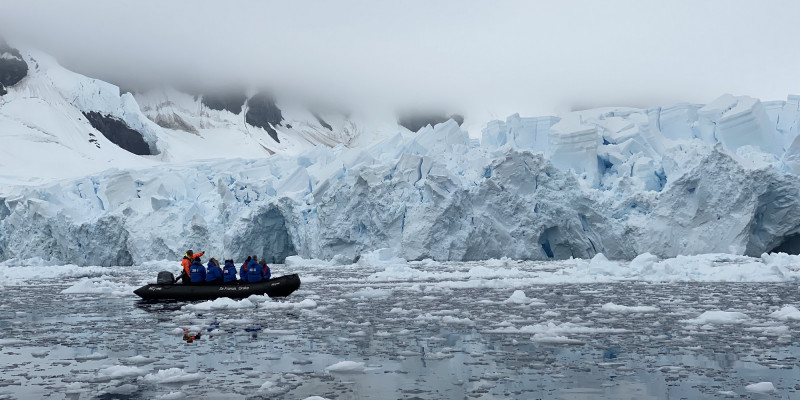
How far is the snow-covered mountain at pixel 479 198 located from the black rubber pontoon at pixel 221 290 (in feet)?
43.0

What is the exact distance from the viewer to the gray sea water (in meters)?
5.56

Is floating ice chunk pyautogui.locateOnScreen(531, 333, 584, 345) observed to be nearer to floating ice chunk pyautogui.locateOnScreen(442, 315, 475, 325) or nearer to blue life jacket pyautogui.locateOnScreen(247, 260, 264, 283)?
floating ice chunk pyautogui.locateOnScreen(442, 315, 475, 325)

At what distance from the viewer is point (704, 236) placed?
25.5m

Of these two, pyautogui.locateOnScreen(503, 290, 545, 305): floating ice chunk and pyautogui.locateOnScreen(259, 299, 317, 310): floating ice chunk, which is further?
pyautogui.locateOnScreen(259, 299, 317, 310): floating ice chunk

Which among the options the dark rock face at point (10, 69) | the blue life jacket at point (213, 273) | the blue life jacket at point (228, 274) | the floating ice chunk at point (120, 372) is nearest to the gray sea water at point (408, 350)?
the floating ice chunk at point (120, 372)

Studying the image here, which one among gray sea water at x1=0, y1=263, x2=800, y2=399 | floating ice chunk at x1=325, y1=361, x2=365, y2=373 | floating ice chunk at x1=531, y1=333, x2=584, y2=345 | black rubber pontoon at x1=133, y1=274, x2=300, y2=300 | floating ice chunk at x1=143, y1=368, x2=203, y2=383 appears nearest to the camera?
gray sea water at x1=0, y1=263, x2=800, y2=399

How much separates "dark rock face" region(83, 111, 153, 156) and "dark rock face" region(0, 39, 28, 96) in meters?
8.06

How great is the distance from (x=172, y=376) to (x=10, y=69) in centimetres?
8148

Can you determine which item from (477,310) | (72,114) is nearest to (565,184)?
(477,310)

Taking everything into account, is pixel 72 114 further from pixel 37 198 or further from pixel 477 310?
pixel 477 310

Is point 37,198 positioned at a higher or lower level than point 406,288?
higher

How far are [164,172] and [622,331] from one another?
30.3 meters

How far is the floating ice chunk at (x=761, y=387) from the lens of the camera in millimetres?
5234

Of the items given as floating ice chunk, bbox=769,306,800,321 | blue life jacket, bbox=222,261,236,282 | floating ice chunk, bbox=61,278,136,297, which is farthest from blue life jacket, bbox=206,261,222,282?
floating ice chunk, bbox=769,306,800,321
